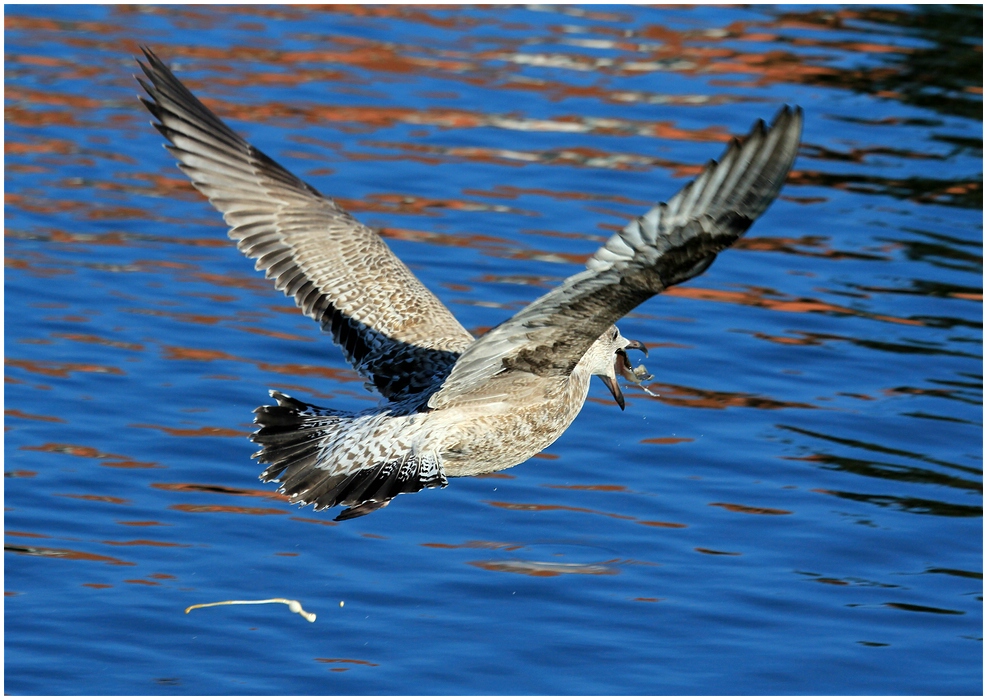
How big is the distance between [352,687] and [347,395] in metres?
2.86

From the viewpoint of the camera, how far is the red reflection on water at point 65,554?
668cm

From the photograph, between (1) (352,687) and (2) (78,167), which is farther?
(2) (78,167)

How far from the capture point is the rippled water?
20.6 ft

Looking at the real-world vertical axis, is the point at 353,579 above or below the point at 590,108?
below

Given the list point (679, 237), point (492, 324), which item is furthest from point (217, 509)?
point (679, 237)

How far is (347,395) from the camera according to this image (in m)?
8.52

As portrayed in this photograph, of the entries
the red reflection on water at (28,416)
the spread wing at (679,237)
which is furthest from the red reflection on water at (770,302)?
the spread wing at (679,237)

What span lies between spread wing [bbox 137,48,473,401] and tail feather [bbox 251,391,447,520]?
70 centimetres

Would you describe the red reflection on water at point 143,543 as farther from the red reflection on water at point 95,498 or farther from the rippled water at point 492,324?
the red reflection on water at point 95,498

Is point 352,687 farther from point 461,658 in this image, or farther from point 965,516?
point 965,516

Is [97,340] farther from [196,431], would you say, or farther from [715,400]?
[715,400]

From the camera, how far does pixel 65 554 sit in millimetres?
6703

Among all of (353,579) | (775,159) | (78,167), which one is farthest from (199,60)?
(775,159)

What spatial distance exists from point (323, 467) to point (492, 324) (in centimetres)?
369
